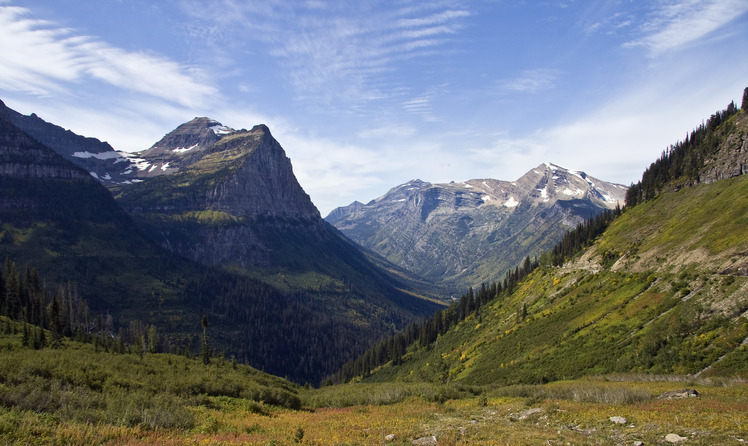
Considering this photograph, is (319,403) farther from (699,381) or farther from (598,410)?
(699,381)

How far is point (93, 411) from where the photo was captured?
20.2 m

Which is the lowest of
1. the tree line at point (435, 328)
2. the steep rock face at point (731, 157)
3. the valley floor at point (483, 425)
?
the tree line at point (435, 328)

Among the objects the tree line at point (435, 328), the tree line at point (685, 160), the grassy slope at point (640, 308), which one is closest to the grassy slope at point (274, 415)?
the grassy slope at point (640, 308)

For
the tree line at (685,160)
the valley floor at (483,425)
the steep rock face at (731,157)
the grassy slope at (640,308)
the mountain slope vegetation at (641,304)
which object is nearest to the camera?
the valley floor at (483,425)

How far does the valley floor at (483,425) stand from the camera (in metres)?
16.7

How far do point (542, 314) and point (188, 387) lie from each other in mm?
75777

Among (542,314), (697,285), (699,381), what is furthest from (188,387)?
(542,314)

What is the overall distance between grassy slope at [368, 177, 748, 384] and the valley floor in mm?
12704

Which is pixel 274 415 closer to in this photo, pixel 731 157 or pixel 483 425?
pixel 483 425

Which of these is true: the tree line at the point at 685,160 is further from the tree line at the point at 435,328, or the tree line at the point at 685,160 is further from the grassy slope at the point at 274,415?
the grassy slope at the point at 274,415

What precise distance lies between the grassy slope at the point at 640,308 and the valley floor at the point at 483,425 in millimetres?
12704

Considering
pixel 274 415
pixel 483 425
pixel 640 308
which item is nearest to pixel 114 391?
pixel 274 415

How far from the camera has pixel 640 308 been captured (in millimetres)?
58406

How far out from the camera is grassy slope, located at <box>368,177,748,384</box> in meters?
44.4
